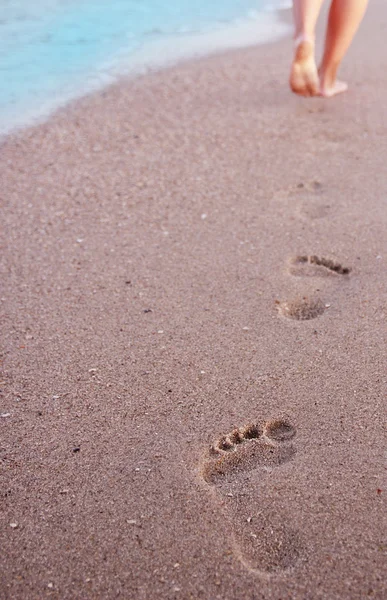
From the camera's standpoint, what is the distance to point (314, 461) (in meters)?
1.61

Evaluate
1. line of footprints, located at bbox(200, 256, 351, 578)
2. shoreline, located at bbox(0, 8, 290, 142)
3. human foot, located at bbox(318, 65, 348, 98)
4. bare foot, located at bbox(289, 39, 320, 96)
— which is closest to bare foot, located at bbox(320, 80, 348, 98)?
human foot, located at bbox(318, 65, 348, 98)

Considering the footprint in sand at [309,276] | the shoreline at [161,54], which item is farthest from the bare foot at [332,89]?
the footprint in sand at [309,276]

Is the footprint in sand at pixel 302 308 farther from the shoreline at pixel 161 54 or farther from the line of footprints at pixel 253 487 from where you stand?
the shoreline at pixel 161 54

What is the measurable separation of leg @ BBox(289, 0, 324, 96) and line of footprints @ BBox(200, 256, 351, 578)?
6.19 ft

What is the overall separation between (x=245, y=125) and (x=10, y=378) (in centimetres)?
193

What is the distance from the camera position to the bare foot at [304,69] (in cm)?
305

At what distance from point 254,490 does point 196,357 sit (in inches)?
19.8

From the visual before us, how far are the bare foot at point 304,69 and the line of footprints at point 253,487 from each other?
1.88 metres

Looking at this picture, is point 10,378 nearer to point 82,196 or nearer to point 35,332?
point 35,332

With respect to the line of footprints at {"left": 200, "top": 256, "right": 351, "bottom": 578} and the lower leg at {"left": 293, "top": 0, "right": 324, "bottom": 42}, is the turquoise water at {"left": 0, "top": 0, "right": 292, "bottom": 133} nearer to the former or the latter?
the lower leg at {"left": 293, "top": 0, "right": 324, "bottom": 42}

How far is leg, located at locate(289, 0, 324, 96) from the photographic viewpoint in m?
3.06

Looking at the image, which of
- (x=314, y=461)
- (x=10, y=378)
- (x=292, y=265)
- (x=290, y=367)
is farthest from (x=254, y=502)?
(x=292, y=265)

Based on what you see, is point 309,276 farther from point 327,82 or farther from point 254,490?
point 327,82

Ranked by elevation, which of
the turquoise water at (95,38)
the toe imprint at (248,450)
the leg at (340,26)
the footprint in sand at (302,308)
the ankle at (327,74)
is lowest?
the turquoise water at (95,38)
